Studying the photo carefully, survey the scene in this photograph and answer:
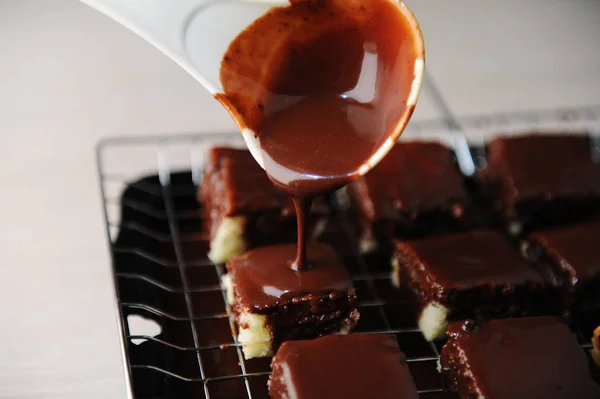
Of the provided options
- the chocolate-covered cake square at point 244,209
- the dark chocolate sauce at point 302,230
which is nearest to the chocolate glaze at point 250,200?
the chocolate-covered cake square at point 244,209

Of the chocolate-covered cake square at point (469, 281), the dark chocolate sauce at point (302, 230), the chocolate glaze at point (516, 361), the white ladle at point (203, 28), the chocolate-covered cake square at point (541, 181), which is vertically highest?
the white ladle at point (203, 28)

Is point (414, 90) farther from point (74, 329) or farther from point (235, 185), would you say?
point (74, 329)

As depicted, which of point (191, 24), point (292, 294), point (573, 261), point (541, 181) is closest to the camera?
point (191, 24)

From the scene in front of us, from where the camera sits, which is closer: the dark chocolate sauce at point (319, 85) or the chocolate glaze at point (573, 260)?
the dark chocolate sauce at point (319, 85)

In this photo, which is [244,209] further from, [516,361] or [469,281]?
[516,361]

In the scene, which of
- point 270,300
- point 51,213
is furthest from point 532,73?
point 51,213

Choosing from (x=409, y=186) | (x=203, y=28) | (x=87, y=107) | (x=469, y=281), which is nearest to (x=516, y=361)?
(x=469, y=281)

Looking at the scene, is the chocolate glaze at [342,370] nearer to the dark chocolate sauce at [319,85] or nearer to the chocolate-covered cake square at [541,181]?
the dark chocolate sauce at [319,85]

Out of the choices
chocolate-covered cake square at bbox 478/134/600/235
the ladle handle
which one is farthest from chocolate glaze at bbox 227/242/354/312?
chocolate-covered cake square at bbox 478/134/600/235
